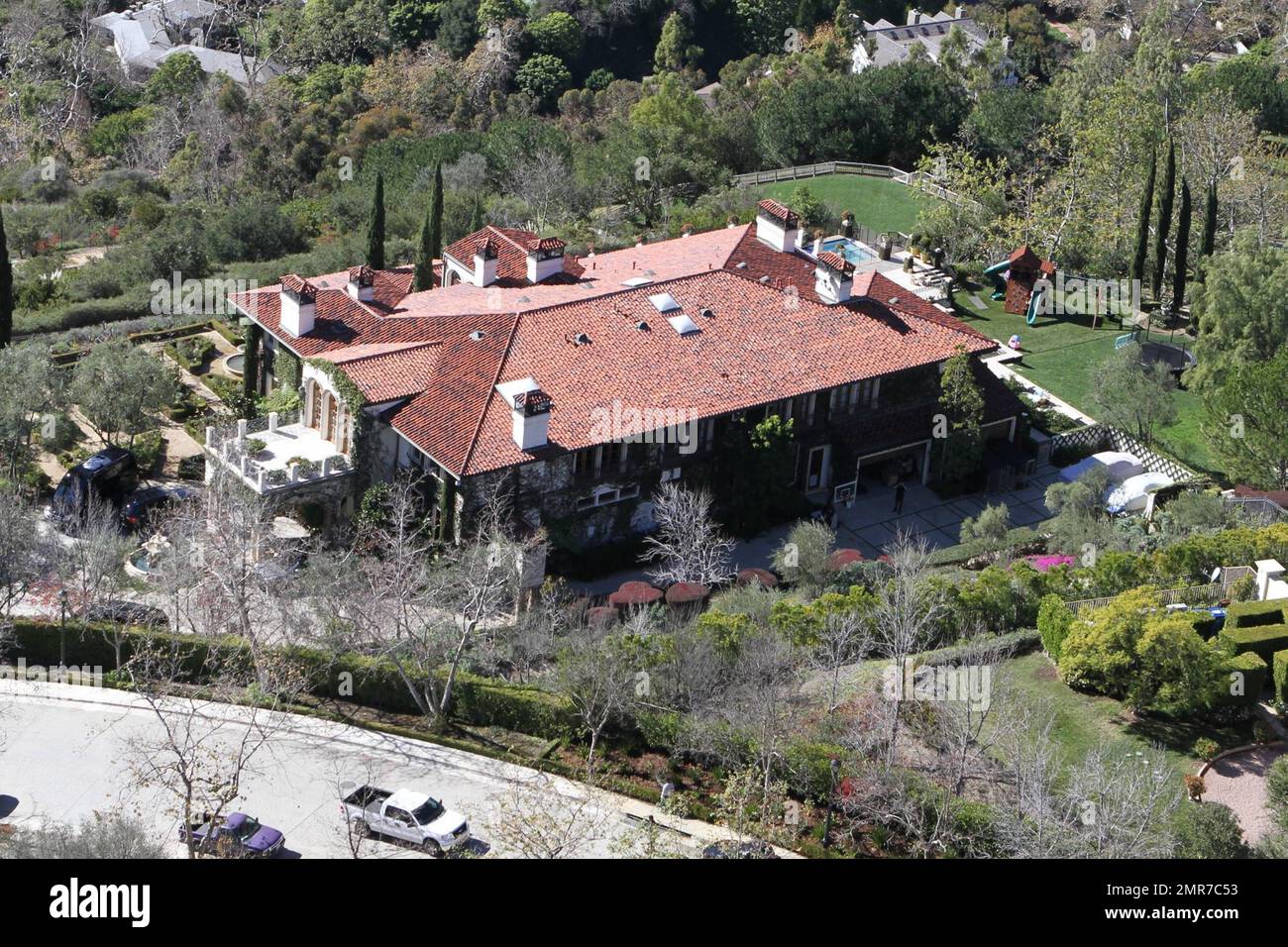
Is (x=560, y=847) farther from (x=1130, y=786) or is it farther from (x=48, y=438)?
(x=48, y=438)

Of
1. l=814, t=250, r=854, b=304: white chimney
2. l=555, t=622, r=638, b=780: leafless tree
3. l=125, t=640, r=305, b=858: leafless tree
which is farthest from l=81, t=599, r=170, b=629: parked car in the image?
l=814, t=250, r=854, b=304: white chimney

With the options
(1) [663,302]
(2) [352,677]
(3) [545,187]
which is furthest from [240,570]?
(3) [545,187]

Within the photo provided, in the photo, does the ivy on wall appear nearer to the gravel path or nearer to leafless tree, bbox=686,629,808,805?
leafless tree, bbox=686,629,808,805

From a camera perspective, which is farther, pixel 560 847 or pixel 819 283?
pixel 819 283

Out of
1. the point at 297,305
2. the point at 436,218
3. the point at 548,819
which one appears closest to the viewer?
the point at 548,819

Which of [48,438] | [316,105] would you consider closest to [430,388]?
[48,438]

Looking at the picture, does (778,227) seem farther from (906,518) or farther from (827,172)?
(827,172)

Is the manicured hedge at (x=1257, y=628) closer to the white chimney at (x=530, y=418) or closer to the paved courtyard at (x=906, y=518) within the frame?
the paved courtyard at (x=906, y=518)
